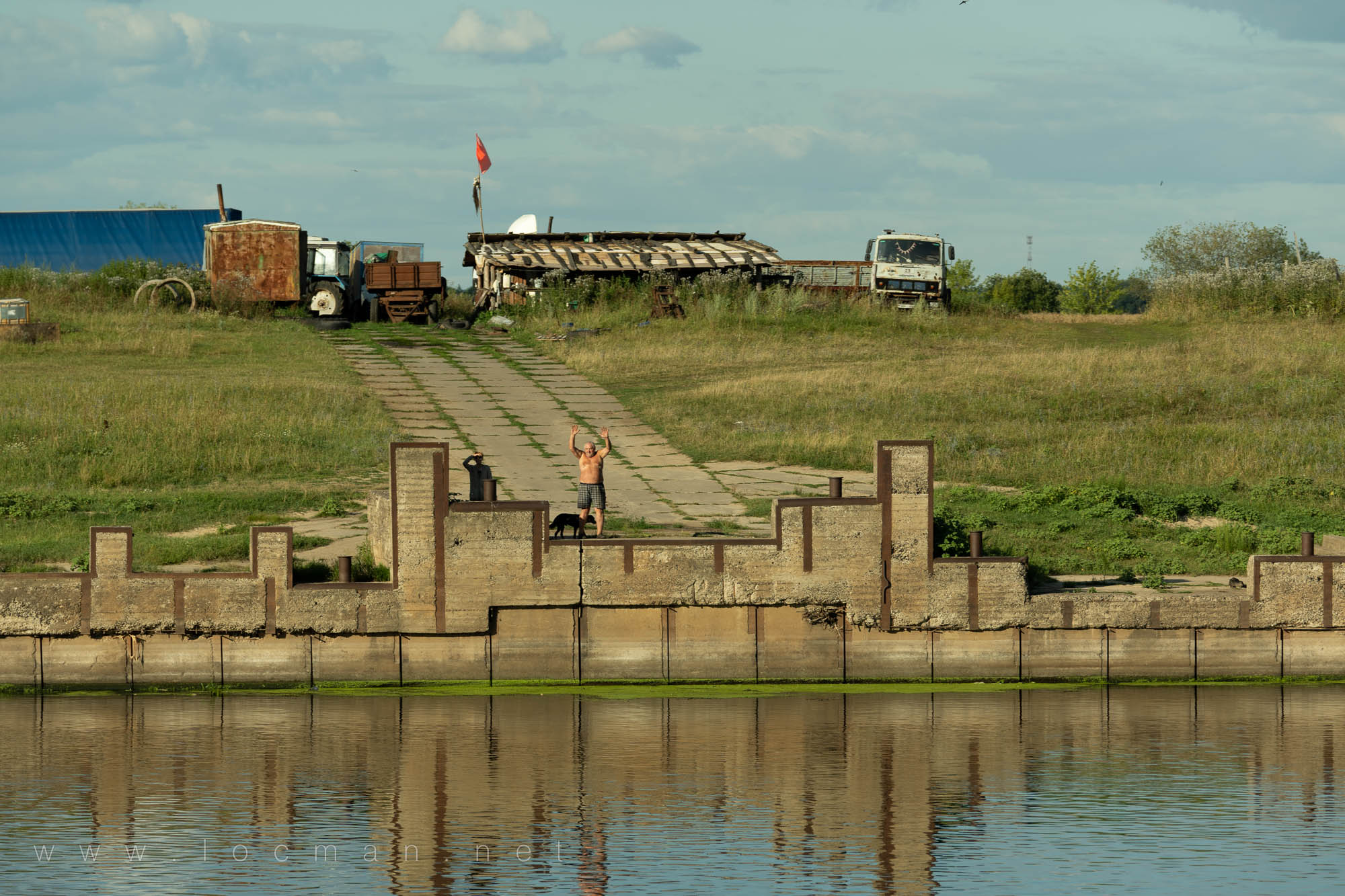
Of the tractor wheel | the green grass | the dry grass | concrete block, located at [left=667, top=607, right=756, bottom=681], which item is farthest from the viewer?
the tractor wheel

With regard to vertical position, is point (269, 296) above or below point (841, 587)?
above

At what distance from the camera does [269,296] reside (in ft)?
147

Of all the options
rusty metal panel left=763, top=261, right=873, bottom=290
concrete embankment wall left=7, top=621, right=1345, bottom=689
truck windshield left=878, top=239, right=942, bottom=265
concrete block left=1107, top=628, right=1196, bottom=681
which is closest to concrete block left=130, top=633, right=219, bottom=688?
concrete embankment wall left=7, top=621, right=1345, bottom=689

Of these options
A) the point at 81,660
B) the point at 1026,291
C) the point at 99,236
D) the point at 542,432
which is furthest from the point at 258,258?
the point at 1026,291

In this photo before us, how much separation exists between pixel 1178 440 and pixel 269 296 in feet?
90.9

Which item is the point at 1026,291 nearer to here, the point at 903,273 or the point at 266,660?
the point at 903,273

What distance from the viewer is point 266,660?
695 inches

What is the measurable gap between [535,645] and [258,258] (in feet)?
98.3

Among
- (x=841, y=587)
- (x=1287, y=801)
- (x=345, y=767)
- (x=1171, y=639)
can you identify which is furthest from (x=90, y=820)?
(x=1171, y=639)

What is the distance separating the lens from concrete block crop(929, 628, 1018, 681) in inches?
702

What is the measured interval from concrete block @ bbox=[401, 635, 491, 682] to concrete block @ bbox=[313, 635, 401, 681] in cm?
15

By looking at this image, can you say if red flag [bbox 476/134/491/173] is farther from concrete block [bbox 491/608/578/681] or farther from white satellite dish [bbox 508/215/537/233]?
concrete block [bbox 491/608/578/681]

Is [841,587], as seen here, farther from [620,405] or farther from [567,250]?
[567,250]

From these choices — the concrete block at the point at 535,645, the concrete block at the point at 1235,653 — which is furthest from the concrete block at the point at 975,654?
the concrete block at the point at 535,645
